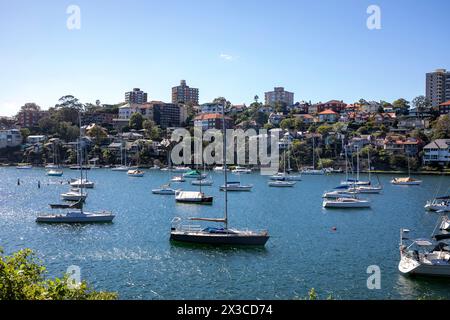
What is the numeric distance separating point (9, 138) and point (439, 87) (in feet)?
509

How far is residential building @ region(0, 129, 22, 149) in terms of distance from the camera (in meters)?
142

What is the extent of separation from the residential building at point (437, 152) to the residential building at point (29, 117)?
12911 centimetres

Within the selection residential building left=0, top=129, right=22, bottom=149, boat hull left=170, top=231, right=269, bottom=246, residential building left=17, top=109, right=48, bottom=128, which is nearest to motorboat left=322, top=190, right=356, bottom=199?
boat hull left=170, top=231, right=269, bottom=246

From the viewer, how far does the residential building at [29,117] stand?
6368 inches

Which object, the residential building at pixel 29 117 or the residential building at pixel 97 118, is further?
the residential building at pixel 97 118

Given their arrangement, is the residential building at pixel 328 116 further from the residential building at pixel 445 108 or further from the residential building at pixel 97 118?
the residential building at pixel 97 118

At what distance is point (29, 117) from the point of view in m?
162

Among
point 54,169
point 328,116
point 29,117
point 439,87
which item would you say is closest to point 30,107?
point 29,117

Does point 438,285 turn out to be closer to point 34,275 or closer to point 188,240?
point 188,240

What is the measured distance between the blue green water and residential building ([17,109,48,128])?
389 ft

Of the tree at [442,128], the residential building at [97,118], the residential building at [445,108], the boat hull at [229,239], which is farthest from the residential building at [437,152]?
the residential building at [97,118]

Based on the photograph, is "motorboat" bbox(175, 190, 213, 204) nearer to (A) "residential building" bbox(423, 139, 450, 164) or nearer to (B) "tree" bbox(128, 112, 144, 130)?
(A) "residential building" bbox(423, 139, 450, 164)
